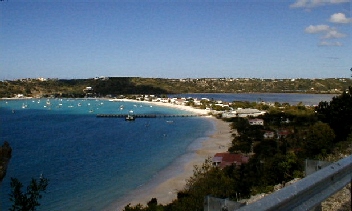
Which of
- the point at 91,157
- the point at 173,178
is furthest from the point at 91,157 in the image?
the point at 173,178

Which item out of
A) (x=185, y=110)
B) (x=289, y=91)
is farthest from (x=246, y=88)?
(x=185, y=110)

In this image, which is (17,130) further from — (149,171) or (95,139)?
(149,171)

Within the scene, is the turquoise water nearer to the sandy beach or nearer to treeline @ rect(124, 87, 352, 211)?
the sandy beach

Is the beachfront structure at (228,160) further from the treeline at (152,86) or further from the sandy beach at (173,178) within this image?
the treeline at (152,86)

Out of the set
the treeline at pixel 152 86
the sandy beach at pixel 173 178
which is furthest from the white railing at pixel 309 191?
the treeline at pixel 152 86

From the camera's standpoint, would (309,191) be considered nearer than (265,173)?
Yes

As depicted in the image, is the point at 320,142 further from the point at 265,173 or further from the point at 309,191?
the point at 309,191
